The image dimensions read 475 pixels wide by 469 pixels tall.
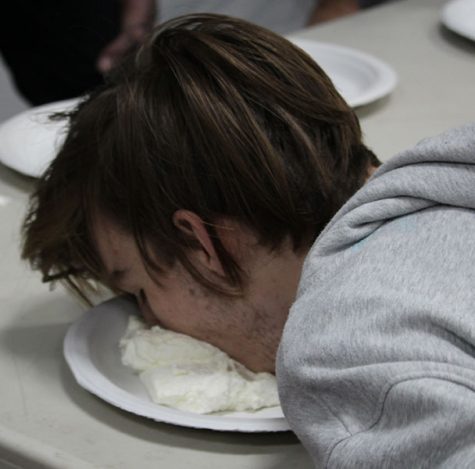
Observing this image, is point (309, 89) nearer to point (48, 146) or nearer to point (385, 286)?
point (385, 286)

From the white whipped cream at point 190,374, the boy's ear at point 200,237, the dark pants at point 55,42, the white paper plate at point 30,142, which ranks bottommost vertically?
the dark pants at point 55,42

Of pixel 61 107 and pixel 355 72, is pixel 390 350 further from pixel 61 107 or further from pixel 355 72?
pixel 355 72

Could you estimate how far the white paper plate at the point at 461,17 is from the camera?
1.67m

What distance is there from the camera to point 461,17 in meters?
1.70

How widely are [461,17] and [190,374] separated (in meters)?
1.02

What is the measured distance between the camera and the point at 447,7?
5.75 ft

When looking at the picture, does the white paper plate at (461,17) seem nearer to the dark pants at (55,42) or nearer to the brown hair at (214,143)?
the dark pants at (55,42)

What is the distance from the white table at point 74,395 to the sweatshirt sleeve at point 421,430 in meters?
0.16

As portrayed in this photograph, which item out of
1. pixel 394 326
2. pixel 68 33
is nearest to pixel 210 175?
pixel 394 326

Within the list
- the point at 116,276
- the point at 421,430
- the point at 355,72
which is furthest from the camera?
the point at 355,72

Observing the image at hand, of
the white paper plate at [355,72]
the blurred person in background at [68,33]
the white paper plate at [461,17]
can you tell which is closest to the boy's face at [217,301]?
the white paper plate at [355,72]

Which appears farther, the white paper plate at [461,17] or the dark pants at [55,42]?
the dark pants at [55,42]

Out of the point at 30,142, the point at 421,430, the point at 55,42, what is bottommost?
the point at 55,42

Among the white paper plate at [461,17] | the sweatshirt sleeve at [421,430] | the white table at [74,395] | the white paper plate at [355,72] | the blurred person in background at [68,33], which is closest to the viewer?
the sweatshirt sleeve at [421,430]
